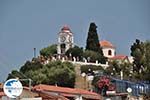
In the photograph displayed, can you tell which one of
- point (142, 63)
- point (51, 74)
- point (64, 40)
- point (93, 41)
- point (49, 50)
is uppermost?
point (64, 40)

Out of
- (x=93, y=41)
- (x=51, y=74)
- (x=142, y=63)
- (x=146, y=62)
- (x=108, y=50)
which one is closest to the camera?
(x=51, y=74)

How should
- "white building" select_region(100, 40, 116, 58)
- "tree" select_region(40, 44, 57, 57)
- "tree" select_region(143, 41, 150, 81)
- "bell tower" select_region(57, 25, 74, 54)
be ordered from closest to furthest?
"tree" select_region(143, 41, 150, 81), "tree" select_region(40, 44, 57, 57), "bell tower" select_region(57, 25, 74, 54), "white building" select_region(100, 40, 116, 58)

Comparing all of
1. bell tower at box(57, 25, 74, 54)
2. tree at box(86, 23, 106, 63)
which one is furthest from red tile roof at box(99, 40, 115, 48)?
tree at box(86, 23, 106, 63)

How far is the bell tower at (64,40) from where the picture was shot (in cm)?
7906

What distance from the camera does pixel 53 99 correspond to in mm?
24266

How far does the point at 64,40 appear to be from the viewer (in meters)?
80.6

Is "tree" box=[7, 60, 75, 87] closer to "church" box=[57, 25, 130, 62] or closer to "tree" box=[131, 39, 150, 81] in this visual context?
"tree" box=[131, 39, 150, 81]

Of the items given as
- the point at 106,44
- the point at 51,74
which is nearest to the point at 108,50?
the point at 106,44

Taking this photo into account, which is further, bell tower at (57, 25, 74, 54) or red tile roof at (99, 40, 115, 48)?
red tile roof at (99, 40, 115, 48)

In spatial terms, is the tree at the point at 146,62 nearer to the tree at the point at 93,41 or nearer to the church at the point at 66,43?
the tree at the point at 93,41

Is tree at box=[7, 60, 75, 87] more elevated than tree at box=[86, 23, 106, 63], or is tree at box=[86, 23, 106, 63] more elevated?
tree at box=[86, 23, 106, 63]

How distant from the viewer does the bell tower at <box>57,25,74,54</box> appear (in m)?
79.1

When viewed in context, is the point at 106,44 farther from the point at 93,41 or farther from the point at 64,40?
the point at 93,41

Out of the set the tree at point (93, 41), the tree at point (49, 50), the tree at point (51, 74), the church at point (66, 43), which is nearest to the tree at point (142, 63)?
the tree at point (51, 74)
